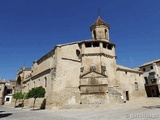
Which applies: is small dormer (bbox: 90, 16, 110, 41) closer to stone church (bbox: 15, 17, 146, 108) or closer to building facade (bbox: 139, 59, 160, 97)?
stone church (bbox: 15, 17, 146, 108)

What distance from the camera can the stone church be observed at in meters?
23.0

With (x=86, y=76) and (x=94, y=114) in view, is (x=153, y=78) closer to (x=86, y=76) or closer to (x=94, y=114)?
(x=86, y=76)

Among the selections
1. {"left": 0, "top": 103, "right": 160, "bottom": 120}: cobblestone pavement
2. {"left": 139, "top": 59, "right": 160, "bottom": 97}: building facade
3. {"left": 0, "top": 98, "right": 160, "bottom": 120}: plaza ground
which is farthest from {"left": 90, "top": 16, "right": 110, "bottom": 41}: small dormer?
{"left": 0, "top": 103, "right": 160, "bottom": 120}: cobblestone pavement

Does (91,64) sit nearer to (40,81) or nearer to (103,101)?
(103,101)

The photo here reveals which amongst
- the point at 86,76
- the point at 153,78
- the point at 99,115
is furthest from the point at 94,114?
the point at 153,78

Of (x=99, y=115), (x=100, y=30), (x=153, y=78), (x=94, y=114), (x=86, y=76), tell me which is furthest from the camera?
(x=153, y=78)

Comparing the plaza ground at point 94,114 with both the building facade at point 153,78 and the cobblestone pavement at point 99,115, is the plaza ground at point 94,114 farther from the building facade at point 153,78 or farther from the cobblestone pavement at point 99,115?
the building facade at point 153,78

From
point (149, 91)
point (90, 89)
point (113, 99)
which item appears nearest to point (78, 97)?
point (90, 89)

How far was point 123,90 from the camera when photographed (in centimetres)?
2886

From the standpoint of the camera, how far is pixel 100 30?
31.4 metres

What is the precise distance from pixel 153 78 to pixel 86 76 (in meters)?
23.5

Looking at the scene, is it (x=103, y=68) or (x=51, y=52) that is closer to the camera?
(x=103, y=68)

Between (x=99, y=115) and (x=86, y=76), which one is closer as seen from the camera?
(x=99, y=115)

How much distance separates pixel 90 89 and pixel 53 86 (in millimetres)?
6136
